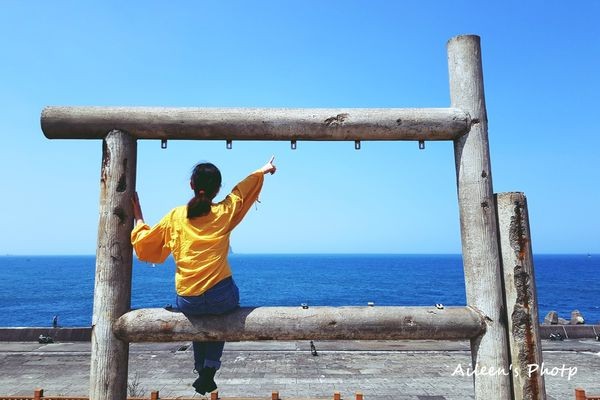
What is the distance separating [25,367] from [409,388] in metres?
15.6

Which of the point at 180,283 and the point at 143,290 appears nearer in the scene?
the point at 180,283

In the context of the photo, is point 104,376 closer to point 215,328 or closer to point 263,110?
point 215,328

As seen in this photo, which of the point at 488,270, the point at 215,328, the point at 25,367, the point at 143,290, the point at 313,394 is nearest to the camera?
the point at 215,328

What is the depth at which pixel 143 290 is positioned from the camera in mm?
91812

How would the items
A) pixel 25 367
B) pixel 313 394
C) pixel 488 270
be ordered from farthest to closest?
1. pixel 25 367
2. pixel 313 394
3. pixel 488 270

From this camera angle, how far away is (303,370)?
16469 millimetres

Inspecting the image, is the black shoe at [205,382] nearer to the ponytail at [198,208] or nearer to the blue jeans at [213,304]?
the blue jeans at [213,304]

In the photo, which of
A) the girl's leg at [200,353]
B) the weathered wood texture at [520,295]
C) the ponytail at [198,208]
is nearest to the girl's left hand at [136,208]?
the ponytail at [198,208]

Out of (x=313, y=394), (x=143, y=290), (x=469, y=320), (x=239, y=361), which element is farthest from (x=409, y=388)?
(x=143, y=290)

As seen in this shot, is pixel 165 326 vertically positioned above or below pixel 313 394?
above

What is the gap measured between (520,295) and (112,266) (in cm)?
316

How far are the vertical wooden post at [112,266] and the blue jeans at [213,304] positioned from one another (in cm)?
54

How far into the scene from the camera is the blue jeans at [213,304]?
9.73 feet

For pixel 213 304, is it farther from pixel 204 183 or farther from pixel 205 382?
pixel 204 183
